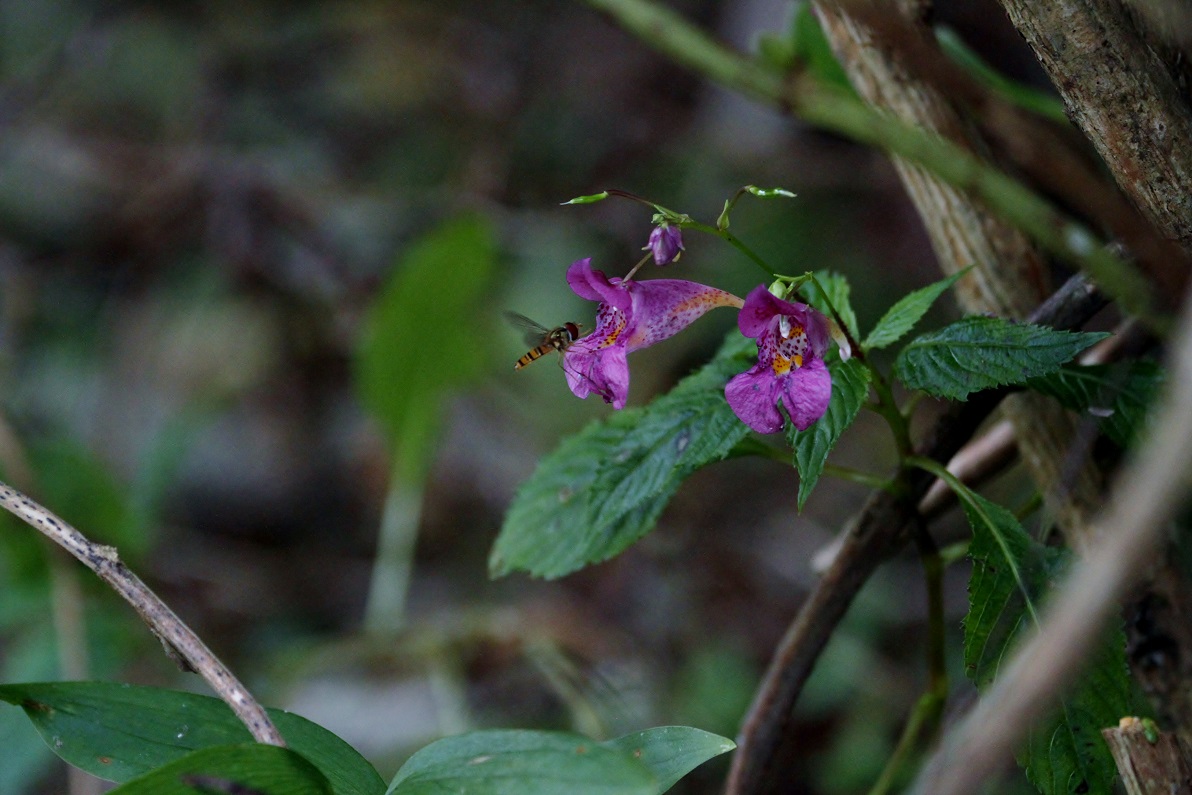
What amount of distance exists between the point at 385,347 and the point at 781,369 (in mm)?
1626

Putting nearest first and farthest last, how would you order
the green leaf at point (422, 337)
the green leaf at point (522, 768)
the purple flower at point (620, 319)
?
the green leaf at point (522, 768) < the purple flower at point (620, 319) < the green leaf at point (422, 337)

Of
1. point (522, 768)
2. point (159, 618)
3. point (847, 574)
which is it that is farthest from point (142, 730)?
point (847, 574)

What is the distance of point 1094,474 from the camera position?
1038mm

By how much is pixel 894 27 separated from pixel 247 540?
2500 mm

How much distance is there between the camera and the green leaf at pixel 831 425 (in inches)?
31.6

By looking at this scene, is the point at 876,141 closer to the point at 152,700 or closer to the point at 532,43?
the point at 152,700

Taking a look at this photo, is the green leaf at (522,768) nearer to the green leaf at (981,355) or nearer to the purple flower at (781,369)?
the purple flower at (781,369)

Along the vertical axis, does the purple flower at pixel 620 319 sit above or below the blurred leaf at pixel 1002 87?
below

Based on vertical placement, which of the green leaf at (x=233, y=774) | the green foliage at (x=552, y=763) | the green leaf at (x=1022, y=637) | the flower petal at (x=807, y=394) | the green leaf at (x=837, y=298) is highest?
the green leaf at (x=837, y=298)

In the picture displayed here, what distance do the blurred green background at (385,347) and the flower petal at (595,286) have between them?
1.02m

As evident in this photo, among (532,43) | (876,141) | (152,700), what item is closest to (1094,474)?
(876,141)

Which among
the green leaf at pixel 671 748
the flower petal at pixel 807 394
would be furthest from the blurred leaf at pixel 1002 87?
the green leaf at pixel 671 748

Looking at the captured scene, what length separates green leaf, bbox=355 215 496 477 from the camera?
229 centimetres

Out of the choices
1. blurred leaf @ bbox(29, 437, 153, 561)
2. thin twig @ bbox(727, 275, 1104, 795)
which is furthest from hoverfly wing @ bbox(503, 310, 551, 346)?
blurred leaf @ bbox(29, 437, 153, 561)
